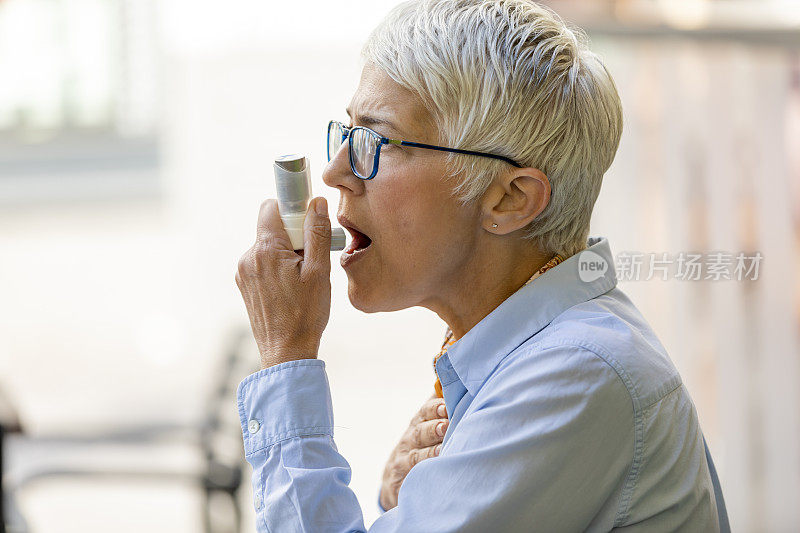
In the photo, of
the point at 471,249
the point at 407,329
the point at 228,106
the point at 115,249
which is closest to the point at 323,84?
the point at 228,106

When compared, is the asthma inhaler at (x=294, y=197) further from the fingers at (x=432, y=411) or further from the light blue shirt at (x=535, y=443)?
the fingers at (x=432, y=411)

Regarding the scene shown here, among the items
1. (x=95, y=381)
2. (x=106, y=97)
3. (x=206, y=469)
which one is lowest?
(x=95, y=381)

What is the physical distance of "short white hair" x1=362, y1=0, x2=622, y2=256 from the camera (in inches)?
41.3

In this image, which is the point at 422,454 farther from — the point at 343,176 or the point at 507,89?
the point at 507,89

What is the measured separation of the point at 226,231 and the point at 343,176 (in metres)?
3.78

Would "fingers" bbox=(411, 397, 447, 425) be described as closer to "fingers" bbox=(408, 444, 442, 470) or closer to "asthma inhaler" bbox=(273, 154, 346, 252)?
"fingers" bbox=(408, 444, 442, 470)

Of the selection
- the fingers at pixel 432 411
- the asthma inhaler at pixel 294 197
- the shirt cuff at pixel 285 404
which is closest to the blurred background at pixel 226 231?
the asthma inhaler at pixel 294 197

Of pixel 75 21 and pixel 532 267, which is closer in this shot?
pixel 532 267

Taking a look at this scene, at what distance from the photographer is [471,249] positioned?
1122mm

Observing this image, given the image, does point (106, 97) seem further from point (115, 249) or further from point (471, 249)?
point (471, 249)

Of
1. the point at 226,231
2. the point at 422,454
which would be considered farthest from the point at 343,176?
the point at 226,231

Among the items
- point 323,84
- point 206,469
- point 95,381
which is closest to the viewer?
point 206,469

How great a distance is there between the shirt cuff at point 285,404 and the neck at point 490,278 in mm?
218

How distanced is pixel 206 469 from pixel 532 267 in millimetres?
1601
